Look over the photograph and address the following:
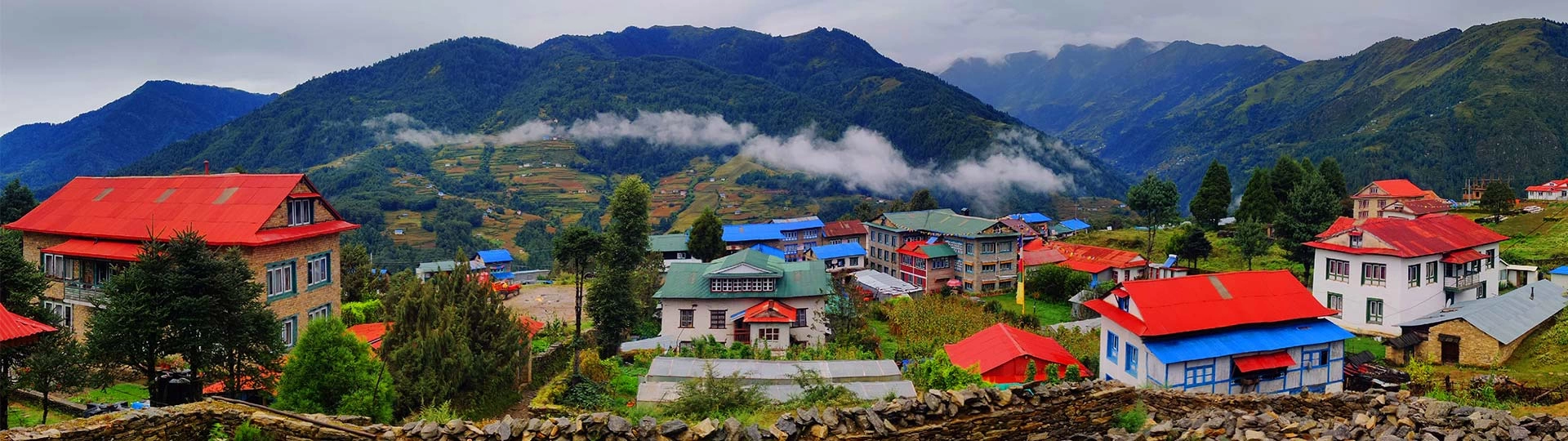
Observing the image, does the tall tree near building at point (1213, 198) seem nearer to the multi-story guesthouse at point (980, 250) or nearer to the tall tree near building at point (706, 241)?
the multi-story guesthouse at point (980, 250)

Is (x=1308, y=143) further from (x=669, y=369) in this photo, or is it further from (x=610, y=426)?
(x=610, y=426)

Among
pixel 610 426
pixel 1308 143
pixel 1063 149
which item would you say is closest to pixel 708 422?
pixel 610 426

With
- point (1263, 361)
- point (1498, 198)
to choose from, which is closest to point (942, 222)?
point (1263, 361)

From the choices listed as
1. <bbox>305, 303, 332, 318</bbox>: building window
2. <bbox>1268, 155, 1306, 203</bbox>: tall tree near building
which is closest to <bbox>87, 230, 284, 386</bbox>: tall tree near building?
<bbox>305, 303, 332, 318</bbox>: building window

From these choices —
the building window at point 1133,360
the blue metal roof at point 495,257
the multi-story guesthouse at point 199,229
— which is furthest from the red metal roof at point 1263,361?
the blue metal roof at point 495,257

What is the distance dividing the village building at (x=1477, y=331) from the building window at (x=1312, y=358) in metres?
3.94

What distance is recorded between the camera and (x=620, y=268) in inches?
1142

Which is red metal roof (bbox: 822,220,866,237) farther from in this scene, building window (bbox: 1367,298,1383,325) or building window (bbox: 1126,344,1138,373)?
building window (bbox: 1126,344,1138,373)

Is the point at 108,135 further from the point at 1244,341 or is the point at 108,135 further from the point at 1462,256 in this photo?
the point at 1462,256

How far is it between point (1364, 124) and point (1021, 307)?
134 metres

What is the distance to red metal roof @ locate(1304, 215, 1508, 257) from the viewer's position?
28.0 m

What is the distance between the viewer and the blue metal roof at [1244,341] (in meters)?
20.4

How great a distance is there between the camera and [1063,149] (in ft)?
495

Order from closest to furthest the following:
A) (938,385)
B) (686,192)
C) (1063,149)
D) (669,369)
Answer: (938,385), (669,369), (686,192), (1063,149)
